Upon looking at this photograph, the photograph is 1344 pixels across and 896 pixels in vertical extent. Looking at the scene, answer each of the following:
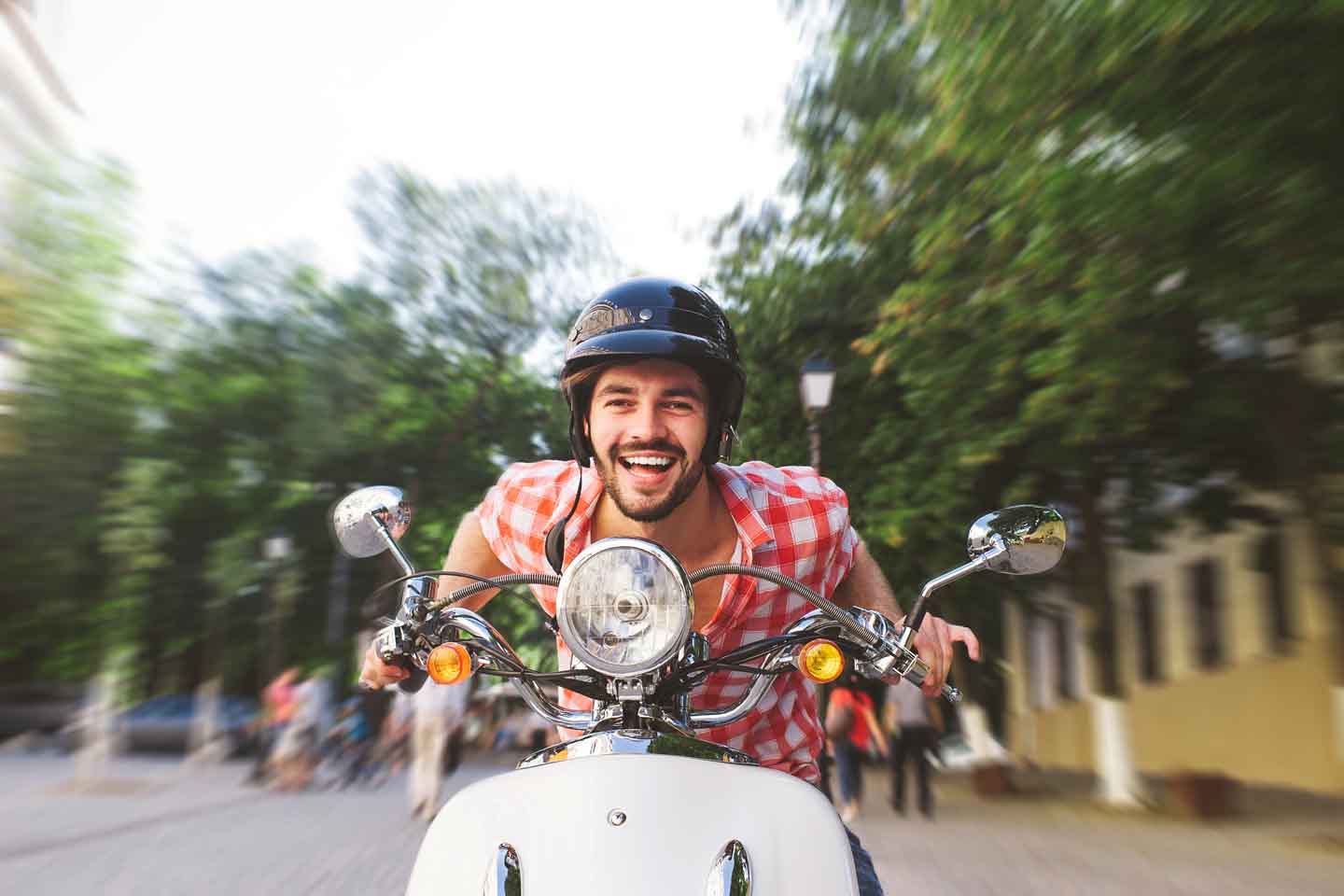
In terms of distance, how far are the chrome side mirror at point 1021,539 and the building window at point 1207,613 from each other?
18.8 metres

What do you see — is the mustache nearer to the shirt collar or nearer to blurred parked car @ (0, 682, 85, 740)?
the shirt collar

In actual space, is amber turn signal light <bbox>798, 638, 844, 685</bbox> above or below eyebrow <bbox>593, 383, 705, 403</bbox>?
below

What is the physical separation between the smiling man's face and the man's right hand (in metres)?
0.51

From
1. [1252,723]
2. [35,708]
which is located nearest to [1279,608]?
[1252,723]

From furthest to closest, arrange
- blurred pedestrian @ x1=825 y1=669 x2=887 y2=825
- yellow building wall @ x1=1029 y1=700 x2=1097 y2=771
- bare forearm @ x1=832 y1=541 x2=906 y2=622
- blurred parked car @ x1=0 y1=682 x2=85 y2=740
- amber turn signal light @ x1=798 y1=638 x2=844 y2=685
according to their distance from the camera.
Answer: blurred parked car @ x1=0 y1=682 x2=85 y2=740
yellow building wall @ x1=1029 y1=700 x2=1097 y2=771
blurred pedestrian @ x1=825 y1=669 x2=887 y2=825
bare forearm @ x1=832 y1=541 x2=906 y2=622
amber turn signal light @ x1=798 y1=638 x2=844 y2=685

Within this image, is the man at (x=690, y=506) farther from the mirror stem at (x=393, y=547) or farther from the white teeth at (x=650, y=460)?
the mirror stem at (x=393, y=547)

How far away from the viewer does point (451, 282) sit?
2267 cm

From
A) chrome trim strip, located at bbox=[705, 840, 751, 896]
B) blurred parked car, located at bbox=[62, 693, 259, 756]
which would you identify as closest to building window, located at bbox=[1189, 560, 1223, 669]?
blurred parked car, located at bbox=[62, 693, 259, 756]

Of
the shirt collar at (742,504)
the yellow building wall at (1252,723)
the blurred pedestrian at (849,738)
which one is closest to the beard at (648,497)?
the shirt collar at (742,504)

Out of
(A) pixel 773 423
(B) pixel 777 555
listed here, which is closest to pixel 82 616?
(A) pixel 773 423

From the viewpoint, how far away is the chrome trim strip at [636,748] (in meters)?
1.88

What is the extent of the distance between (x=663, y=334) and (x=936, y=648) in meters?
0.75

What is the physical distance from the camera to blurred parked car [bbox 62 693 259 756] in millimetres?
25859

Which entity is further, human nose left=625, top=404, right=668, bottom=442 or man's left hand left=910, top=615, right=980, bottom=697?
human nose left=625, top=404, right=668, bottom=442
